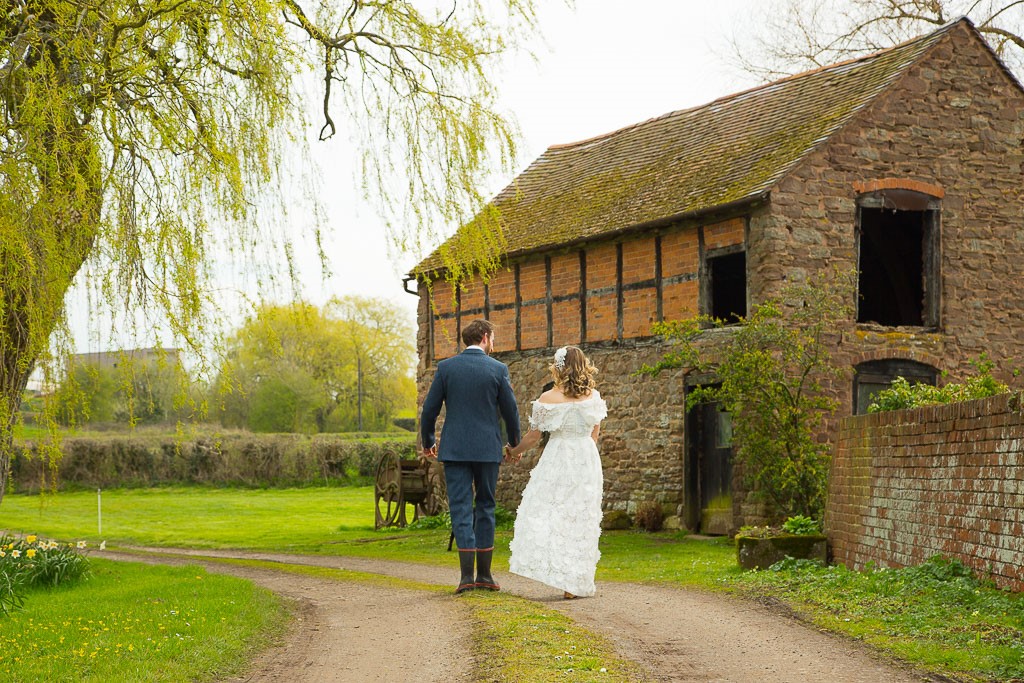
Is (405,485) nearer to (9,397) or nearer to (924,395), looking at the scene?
(924,395)

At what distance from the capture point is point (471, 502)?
337 inches

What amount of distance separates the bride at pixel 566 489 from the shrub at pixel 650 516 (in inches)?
376

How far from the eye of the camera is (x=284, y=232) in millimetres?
8648

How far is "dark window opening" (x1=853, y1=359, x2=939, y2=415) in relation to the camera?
1680cm

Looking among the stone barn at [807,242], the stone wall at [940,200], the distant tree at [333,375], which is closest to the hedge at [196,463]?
the distant tree at [333,375]

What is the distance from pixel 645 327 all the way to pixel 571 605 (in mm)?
10585

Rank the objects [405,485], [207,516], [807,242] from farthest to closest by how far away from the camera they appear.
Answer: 1. [207,516]
2. [405,485]
3. [807,242]

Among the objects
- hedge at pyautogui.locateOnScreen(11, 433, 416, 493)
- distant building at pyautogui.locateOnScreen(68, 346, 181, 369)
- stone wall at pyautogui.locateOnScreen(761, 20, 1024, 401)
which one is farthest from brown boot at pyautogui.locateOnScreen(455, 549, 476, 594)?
hedge at pyautogui.locateOnScreen(11, 433, 416, 493)

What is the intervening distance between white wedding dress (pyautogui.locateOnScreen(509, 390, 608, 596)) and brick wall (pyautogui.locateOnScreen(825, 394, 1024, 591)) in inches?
110

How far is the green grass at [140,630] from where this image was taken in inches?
252

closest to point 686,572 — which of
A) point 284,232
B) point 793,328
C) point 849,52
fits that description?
point 793,328

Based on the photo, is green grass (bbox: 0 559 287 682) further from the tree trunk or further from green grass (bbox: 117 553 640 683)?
green grass (bbox: 117 553 640 683)

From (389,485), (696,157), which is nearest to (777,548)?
(696,157)

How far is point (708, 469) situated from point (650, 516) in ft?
4.06
